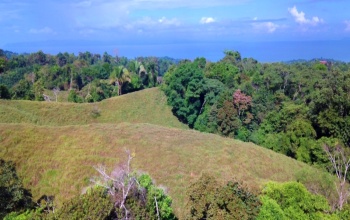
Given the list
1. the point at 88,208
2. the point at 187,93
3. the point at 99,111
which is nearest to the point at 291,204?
the point at 88,208

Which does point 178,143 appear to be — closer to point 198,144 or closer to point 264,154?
point 198,144

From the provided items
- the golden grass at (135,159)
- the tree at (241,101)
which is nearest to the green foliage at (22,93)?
the golden grass at (135,159)

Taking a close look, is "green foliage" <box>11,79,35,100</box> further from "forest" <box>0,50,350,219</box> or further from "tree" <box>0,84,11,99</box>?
"tree" <box>0,84,11,99</box>

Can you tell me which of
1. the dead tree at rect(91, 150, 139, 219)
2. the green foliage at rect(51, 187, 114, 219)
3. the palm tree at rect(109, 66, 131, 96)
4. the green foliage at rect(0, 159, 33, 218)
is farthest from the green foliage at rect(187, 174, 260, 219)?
the palm tree at rect(109, 66, 131, 96)

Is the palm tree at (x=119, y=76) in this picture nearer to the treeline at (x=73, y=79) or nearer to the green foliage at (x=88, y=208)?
the treeline at (x=73, y=79)

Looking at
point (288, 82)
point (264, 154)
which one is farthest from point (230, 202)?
point (288, 82)

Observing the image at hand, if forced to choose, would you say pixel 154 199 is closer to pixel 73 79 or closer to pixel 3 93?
pixel 3 93
